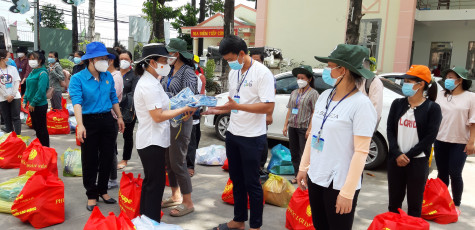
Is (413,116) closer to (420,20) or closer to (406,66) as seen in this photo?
(406,66)

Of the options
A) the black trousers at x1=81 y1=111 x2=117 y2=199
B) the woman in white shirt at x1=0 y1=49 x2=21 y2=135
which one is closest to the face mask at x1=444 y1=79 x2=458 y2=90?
the black trousers at x1=81 y1=111 x2=117 y2=199

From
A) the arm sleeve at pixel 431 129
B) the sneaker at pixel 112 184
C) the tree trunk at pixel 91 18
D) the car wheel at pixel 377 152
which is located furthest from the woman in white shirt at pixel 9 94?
the tree trunk at pixel 91 18

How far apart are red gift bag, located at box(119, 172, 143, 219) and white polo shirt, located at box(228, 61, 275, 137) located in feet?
→ 3.68

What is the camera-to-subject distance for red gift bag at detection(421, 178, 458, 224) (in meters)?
3.90

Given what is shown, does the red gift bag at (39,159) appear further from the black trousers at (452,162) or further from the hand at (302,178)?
the black trousers at (452,162)

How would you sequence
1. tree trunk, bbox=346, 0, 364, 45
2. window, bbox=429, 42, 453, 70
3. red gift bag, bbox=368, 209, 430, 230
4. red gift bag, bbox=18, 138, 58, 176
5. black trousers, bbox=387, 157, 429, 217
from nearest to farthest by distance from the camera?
red gift bag, bbox=368, 209, 430, 230
black trousers, bbox=387, 157, 429, 217
red gift bag, bbox=18, 138, 58, 176
tree trunk, bbox=346, 0, 364, 45
window, bbox=429, 42, 453, 70

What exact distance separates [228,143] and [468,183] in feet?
13.8

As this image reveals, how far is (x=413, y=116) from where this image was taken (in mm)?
3285

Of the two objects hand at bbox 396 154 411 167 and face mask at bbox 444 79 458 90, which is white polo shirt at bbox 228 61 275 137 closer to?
hand at bbox 396 154 411 167

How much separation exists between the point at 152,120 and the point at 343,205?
171 centimetres

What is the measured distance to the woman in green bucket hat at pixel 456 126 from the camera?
4078 mm

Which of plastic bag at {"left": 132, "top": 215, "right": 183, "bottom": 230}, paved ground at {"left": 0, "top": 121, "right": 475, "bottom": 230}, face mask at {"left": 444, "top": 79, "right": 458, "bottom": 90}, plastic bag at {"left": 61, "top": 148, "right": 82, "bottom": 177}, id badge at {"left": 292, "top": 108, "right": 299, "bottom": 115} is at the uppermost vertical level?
face mask at {"left": 444, "top": 79, "right": 458, "bottom": 90}

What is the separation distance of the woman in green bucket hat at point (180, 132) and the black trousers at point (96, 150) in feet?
2.25

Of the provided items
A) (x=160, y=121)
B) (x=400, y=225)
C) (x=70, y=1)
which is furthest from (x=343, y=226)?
(x=70, y=1)
